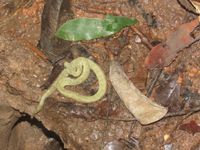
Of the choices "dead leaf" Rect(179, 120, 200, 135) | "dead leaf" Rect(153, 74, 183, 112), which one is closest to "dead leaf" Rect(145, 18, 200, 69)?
"dead leaf" Rect(153, 74, 183, 112)

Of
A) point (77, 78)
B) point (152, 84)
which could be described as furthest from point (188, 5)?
point (77, 78)

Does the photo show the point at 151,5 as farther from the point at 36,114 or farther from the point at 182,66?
the point at 36,114

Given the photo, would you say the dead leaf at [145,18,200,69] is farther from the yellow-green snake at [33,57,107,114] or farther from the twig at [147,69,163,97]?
the yellow-green snake at [33,57,107,114]

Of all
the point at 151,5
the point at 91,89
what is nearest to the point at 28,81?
the point at 91,89

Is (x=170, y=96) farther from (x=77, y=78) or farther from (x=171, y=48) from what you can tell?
(x=77, y=78)

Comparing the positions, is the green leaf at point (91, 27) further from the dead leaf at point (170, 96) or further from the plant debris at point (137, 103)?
the dead leaf at point (170, 96)
